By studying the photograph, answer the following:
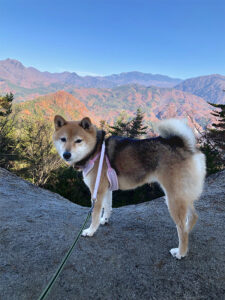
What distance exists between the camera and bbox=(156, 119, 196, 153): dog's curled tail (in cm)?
343

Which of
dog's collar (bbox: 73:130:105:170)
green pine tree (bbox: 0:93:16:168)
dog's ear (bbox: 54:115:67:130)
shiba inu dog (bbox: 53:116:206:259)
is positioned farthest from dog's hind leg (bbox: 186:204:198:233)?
green pine tree (bbox: 0:93:16:168)

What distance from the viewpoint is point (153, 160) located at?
11.4ft

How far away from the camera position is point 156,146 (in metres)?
3.55

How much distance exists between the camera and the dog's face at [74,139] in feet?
11.9

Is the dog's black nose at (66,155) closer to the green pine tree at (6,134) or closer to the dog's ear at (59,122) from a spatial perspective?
the dog's ear at (59,122)

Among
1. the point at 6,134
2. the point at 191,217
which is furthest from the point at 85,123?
the point at 6,134

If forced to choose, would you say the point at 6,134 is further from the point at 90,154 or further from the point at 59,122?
the point at 90,154

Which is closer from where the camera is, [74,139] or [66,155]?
[66,155]

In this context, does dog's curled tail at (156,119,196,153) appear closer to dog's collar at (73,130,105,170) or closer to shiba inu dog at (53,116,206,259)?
shiba inu dog at (53,116,206,259)

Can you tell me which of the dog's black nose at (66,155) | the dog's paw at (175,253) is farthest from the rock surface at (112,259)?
the dog's black nose at (66,155)

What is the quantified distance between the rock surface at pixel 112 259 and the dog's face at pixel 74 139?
1771mm

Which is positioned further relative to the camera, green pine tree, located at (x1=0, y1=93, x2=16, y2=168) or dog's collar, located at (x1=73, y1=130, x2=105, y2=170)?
green pine tree, located at (x1=0, y1=93, x2=16, y2=168)

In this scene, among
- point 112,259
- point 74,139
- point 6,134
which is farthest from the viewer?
point 6,134

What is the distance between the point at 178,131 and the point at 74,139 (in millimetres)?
1984
